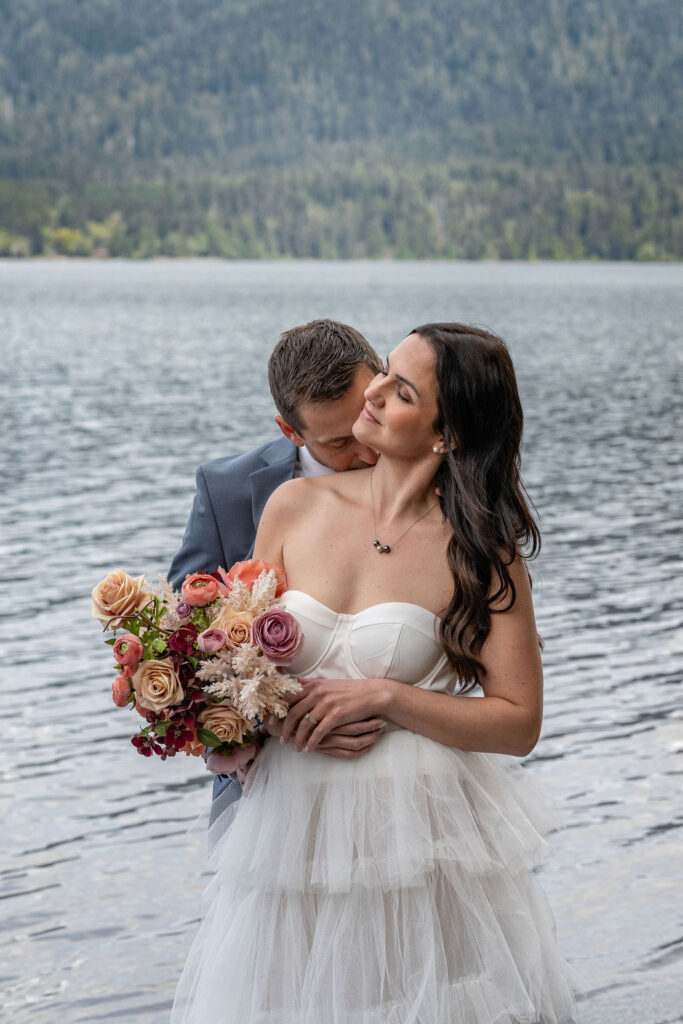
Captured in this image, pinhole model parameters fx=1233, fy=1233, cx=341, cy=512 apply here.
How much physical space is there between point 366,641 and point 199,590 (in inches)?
19.0

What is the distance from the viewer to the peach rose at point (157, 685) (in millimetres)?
3268

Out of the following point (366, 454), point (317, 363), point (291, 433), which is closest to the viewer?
point (317, 363)

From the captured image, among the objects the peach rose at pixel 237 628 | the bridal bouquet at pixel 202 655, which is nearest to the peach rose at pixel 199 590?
the bridal bouquet at pixel 202 655

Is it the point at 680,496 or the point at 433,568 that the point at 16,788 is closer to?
the point at 433,568

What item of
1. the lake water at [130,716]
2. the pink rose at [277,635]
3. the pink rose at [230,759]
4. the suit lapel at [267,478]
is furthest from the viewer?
the lake water at [130,716]

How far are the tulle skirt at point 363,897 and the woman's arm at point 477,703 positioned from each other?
0.33 feet

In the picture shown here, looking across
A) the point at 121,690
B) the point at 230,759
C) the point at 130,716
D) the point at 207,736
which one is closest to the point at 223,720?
the point at 207,736

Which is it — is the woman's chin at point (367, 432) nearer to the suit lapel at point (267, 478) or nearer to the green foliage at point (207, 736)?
the suit lapel at point (267, 478)

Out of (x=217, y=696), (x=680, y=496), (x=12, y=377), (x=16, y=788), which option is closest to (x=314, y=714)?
(x=217, y=696)

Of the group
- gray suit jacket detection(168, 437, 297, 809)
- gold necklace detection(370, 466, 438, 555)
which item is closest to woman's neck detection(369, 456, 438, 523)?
gold necklace detection(370, 466, 438, 555)

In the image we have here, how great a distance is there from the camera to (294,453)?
161 inches

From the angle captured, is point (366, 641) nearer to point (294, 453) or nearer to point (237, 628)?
point (237, 628)

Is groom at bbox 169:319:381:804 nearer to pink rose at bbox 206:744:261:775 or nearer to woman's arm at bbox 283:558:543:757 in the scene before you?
woman's arm at bbox 283:558:543:757

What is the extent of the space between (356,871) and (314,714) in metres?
0.46
